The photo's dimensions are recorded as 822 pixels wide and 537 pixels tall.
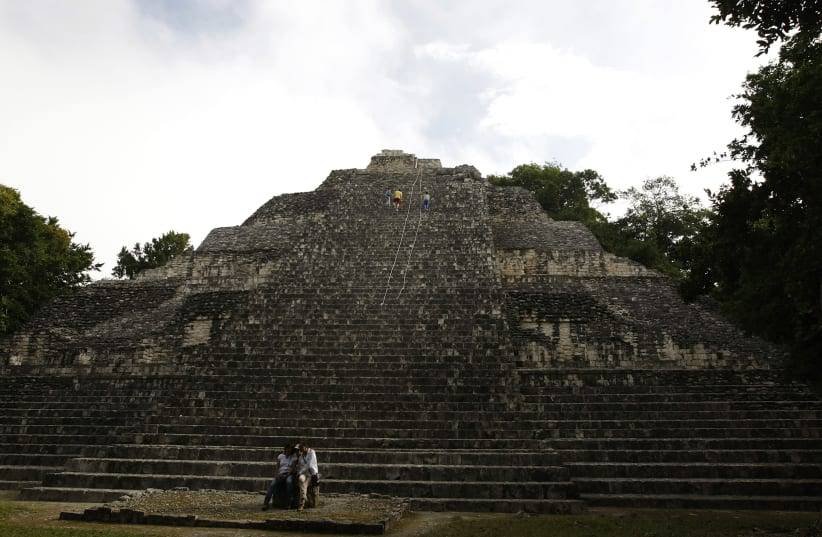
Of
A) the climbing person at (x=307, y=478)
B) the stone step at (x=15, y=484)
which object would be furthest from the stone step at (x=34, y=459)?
the climbing person at (x=307, y=478)

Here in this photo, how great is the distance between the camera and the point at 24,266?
16.2 metres

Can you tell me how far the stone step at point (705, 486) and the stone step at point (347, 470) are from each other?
2.06 ft

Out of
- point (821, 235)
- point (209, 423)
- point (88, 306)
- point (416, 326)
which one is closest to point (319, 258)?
point (416, 326)

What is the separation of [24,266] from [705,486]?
693 inches

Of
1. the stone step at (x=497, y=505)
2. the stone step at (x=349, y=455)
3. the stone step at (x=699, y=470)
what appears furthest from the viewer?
the stone step at (x=349, y=455)

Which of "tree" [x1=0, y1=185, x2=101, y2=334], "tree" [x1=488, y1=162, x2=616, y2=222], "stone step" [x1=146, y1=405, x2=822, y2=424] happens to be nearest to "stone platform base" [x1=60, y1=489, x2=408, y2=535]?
"stone step" [x1=146, y1=405, x2=822, y2=424]

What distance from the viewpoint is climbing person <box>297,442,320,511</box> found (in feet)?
20.5

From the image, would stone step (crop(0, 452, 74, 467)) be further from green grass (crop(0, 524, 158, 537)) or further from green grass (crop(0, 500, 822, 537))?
green grass (crop(0, 524, 158, 537))

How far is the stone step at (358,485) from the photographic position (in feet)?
22.8

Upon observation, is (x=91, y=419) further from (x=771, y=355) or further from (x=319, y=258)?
(x=771, y=355)

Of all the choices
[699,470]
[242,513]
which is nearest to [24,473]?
[242,513]

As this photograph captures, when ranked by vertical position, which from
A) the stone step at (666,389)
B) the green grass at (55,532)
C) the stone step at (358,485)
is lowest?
the green grass at (55,532)

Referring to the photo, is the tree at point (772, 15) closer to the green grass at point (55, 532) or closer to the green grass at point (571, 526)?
the green grass at point (571, 526)

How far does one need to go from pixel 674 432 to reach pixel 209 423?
7.07 meters
